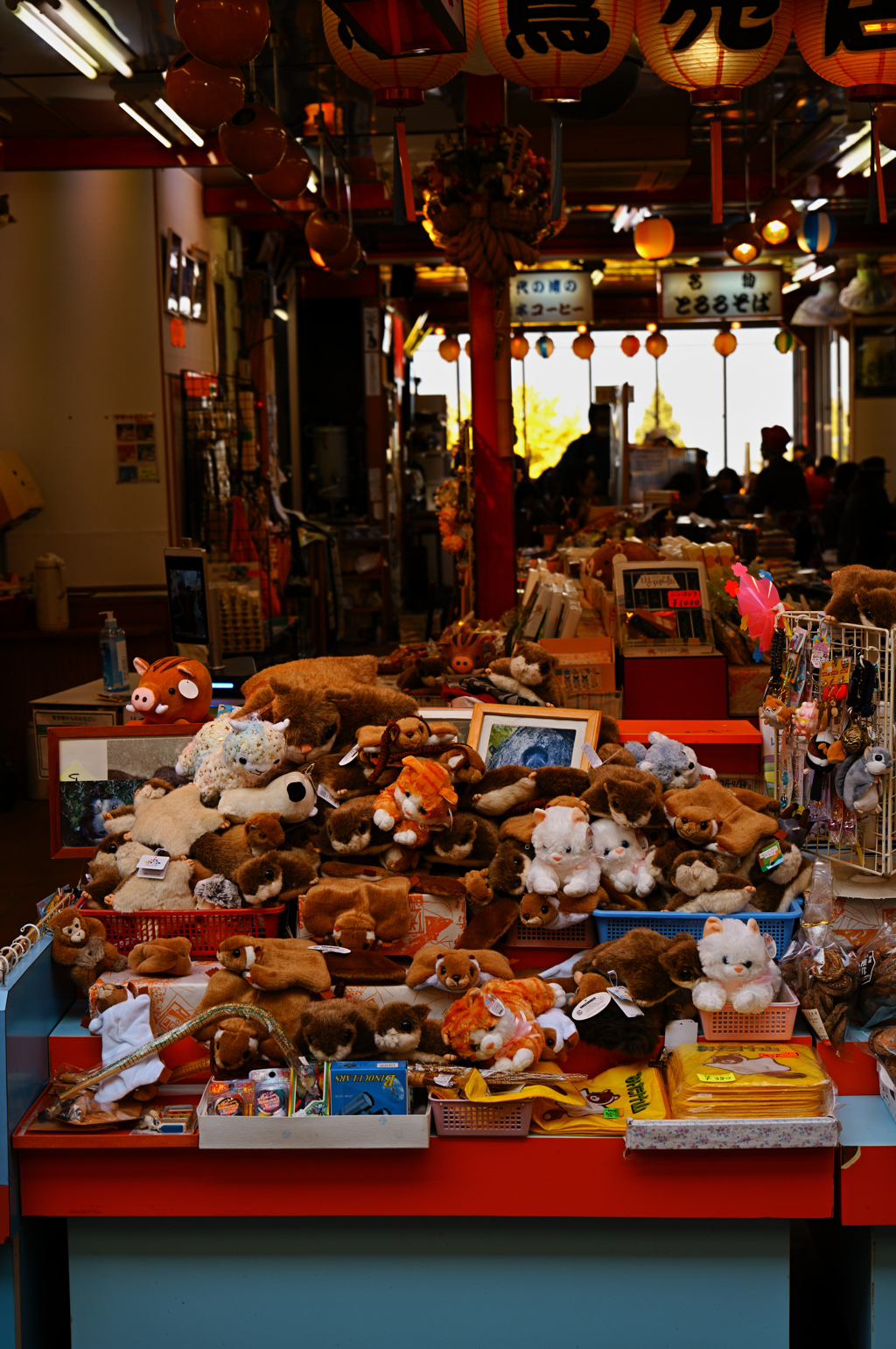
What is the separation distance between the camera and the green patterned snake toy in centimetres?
213

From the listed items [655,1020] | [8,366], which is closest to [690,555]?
[655,1020]

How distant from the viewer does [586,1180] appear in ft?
6.96

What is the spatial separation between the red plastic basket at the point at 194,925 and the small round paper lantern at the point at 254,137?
3.30 m

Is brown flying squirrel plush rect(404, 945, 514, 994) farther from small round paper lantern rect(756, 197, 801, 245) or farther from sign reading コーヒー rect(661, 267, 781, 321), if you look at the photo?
sign reading コーヒー rect(661, 267, 781, 321)

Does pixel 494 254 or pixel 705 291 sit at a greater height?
pixel 705 291

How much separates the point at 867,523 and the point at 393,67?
8136 millimetres

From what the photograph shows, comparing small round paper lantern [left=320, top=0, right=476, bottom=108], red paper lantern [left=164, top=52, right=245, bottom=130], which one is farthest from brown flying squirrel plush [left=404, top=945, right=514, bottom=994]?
red paper lantern [left=164, top=52, right=245, bottom=130]

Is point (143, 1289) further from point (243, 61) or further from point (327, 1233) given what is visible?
point (243, 61)

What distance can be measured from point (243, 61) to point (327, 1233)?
2.91m

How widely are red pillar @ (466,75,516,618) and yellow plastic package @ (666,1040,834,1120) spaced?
4.20 metres

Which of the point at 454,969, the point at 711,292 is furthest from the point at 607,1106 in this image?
the point at 711,292

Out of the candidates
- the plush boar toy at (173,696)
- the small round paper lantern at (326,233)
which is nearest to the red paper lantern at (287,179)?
the small round paper lantern at (326,233)

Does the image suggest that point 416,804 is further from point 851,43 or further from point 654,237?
point 654,237

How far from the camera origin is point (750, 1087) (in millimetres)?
2113
